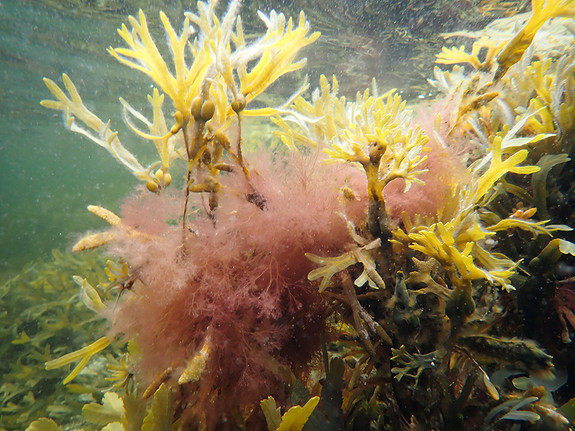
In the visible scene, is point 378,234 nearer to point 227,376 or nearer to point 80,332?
point 227,376

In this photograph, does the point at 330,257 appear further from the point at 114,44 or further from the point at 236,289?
the point at 114,44

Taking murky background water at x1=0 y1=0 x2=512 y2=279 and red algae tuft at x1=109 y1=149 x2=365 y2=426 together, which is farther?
murky background water at x1=0 y1=0 x2=512 y2=279

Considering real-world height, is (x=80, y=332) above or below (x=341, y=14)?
below

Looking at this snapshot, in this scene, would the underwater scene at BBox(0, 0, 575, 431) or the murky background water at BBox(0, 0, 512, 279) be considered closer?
the underwater scene at BBox(0, 0, 575, 431)

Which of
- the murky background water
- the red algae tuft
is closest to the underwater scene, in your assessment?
the red algae tuft

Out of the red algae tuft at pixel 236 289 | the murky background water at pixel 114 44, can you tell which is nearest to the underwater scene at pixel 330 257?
the red algae tuft at pixel 236 289

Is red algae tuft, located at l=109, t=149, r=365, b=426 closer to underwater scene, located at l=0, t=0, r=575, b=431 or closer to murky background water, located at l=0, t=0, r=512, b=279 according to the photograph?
underwater scene, located at l=0, t=0, r=575, b=431

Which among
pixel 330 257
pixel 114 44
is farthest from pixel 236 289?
pixel 114 44

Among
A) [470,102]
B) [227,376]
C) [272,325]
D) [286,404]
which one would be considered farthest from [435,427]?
[470,102]
